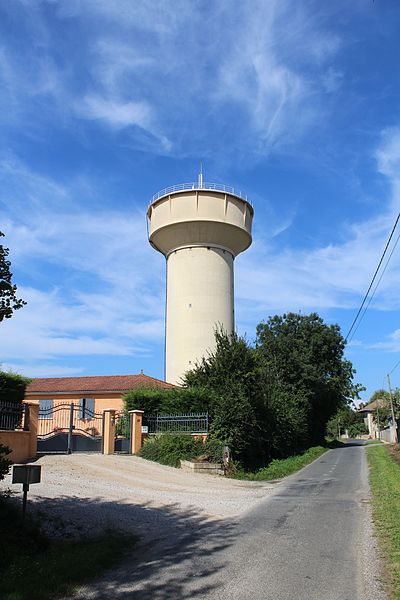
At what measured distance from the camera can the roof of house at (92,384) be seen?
101 feet

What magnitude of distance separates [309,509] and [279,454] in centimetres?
1602

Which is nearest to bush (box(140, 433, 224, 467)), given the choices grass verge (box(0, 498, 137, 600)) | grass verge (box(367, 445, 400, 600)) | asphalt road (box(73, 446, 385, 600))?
grass verge (box(367, 445, 400, 600))

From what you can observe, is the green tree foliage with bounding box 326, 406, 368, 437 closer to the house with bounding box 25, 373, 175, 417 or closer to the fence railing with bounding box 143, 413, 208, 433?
the house with bounding box 25, 373, 175, 417

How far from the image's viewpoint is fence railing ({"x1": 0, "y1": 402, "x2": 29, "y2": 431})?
50.1 ft

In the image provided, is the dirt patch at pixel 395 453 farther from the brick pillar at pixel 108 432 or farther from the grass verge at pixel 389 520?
the brick pillar at pixel 108 432

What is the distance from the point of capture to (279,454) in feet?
90.6

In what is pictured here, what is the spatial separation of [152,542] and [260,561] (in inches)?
82.9

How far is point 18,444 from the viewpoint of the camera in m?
15.7

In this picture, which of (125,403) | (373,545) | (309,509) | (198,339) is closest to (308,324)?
(198,339)

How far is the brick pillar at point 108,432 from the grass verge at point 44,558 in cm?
1196

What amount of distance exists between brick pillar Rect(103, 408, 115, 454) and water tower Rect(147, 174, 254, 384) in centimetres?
1256

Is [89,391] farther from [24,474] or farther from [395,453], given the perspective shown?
[24,474]

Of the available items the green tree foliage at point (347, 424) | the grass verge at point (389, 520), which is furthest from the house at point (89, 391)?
the green tree foliage at point (347, 424)

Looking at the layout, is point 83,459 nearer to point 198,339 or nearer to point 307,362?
point 198,339
